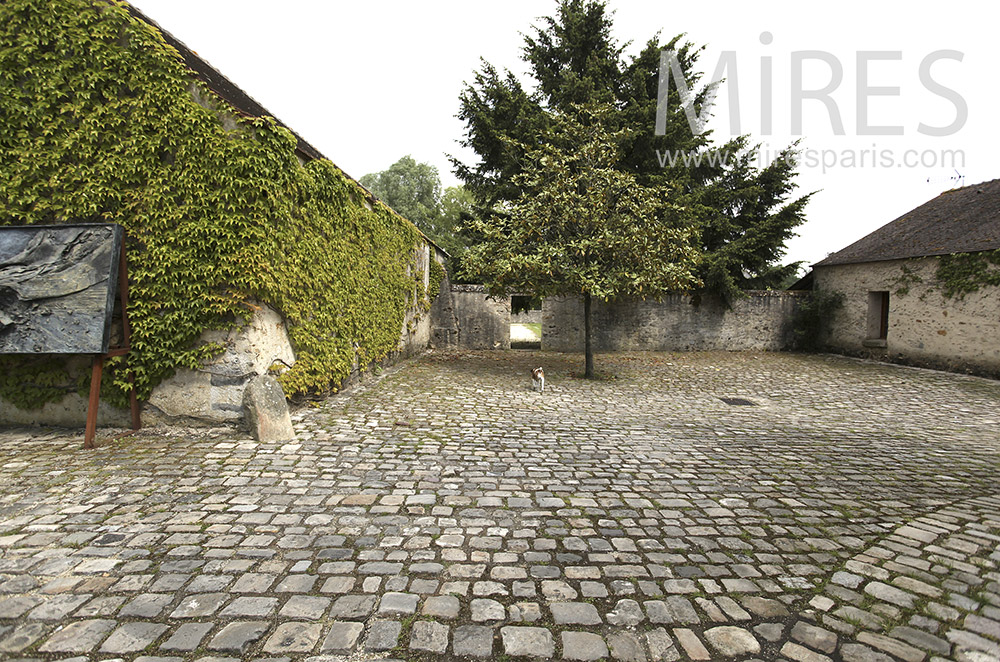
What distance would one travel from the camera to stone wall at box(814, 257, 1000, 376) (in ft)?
36.4

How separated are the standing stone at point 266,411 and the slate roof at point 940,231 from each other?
52.3ft

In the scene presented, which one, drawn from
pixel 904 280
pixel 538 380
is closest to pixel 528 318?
pixel 904 280

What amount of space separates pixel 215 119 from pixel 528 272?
5745mm

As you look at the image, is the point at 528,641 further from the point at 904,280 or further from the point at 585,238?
the point at 904,280

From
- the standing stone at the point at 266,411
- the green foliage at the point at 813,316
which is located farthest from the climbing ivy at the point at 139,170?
the green foliage at the point at 813,316

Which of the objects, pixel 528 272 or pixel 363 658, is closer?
pixel 363 658

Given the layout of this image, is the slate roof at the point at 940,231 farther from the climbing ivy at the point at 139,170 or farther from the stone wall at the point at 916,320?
the climbing ivy at the point at 139,170

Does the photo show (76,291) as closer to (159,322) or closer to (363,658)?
(159,322)

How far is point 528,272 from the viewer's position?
9266 millimetres

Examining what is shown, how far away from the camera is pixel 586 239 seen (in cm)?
914

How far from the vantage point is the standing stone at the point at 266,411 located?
5.09 meters

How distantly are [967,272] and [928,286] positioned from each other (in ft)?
3.23

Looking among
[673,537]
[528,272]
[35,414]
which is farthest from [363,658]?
[528,272]

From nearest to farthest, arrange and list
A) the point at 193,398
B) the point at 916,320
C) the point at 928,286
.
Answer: the point at 193,398
the point at 928,286
the point at 916,320
